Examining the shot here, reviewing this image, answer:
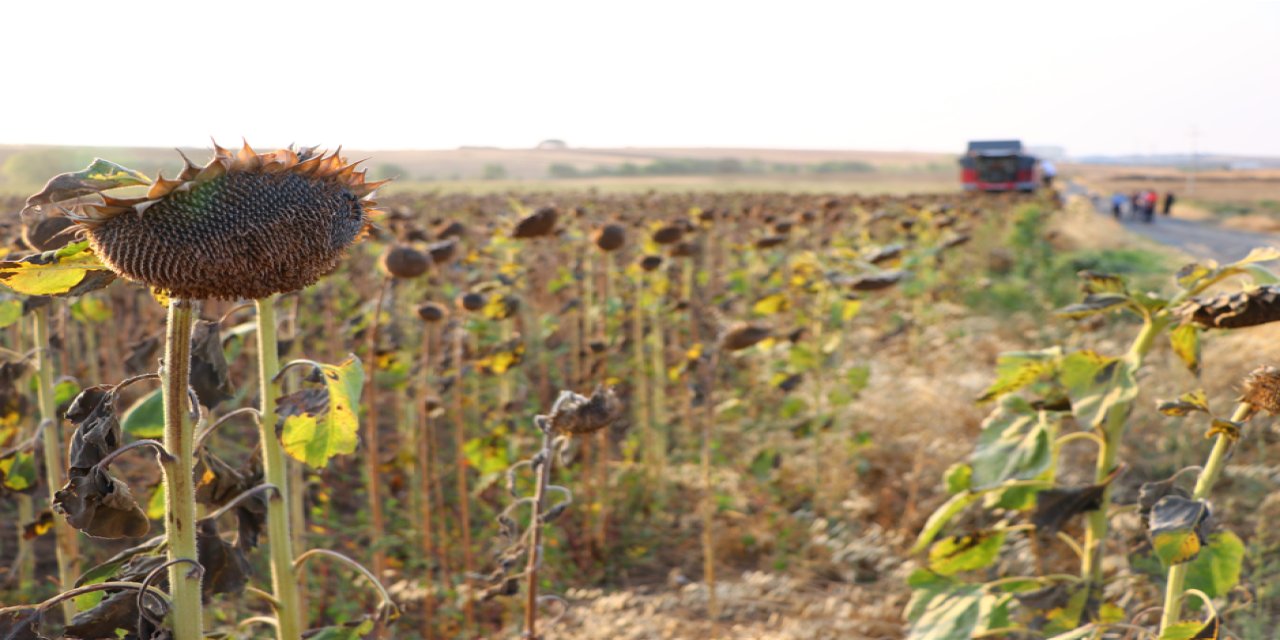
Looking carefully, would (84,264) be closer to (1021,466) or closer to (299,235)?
(299,235)

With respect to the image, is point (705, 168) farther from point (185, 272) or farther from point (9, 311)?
point (185, 272)

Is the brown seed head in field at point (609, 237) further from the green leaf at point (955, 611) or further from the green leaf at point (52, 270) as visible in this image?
the green leaf at point (52, 270)

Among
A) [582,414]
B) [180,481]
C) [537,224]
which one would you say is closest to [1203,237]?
[537,224]

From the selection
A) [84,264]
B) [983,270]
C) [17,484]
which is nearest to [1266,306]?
[84,264]

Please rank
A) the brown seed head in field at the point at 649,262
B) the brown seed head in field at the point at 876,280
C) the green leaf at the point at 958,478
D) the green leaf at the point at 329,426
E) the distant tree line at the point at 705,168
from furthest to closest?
the distant tree line at the point at 705,168, the brown seed head in field at the point at 649,262, the brown seed head in field at the point at 876,280, the green leaf at the point at 958,478, the green leaf at the point at 329,426

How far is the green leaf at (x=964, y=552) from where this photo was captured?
6.86 feet

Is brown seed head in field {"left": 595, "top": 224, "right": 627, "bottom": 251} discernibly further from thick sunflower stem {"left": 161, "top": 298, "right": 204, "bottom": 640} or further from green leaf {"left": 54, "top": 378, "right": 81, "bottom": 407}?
thick sunflower stem {"left": 161, "top": 298, "right": 204, "bottom": 640}

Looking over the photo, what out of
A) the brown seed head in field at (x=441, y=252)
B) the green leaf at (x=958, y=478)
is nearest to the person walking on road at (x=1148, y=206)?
the brown seed head in field at (x=441, y=252)

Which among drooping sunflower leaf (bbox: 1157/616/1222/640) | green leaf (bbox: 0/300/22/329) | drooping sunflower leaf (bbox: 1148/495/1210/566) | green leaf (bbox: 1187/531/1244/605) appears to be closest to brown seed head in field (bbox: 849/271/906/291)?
green leaf (bbox: 1187/531/1244/605)

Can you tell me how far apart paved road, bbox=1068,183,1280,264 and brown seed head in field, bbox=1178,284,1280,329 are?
18290 mm

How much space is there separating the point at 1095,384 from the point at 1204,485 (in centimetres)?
31

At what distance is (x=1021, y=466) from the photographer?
200 centimetres

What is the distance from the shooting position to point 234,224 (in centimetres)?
98

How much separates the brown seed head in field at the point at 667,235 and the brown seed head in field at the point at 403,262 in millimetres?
1721
